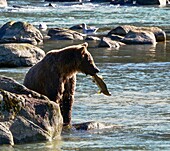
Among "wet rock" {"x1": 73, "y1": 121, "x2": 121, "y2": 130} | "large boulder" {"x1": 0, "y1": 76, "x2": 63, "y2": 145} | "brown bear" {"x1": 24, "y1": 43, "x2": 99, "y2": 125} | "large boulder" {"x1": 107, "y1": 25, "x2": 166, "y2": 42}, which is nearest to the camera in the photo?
"large boulder" {"x1": 0, "y1": 76, "x2": 63, "y2": 145}

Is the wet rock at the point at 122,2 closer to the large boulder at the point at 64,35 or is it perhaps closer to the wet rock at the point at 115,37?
the large boulder at the point at 64,35

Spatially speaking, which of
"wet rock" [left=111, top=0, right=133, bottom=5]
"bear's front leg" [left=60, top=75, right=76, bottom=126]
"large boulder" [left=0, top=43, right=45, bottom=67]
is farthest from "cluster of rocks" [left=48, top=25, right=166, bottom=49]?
"wet rock" [left=111, top=0, right=133, bottom=5]

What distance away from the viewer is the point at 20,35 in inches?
1118

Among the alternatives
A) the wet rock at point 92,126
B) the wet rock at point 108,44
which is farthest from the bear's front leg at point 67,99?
the wet rock at point 108,44

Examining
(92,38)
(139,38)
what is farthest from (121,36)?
(139,38)

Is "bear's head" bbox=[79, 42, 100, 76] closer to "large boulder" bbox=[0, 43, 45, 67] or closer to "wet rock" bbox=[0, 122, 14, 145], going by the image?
"wet rock" bbox=[0, 122, 14, 145]

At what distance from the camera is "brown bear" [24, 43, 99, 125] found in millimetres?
11758

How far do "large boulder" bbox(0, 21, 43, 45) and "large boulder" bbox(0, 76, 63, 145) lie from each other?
57.3 ft

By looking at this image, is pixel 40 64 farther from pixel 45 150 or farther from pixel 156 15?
pixel 156 15

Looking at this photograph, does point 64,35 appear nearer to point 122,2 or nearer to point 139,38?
point 139,38

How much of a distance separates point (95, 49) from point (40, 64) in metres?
14.1

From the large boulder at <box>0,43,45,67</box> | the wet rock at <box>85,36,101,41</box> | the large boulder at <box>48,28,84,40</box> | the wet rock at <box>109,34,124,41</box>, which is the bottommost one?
the wet rock at <box>85,36,101,41</box>

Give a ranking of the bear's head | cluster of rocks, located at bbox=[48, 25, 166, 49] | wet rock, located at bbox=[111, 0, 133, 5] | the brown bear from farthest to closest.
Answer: wet rock, located at bbox=[111, 0, 133, 5]
cluster of rocks, located at bbox=[48, 25, 166, 49]
the bear's head
the brown bear

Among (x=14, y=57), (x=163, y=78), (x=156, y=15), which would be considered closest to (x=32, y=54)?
(x=14, y=57)
